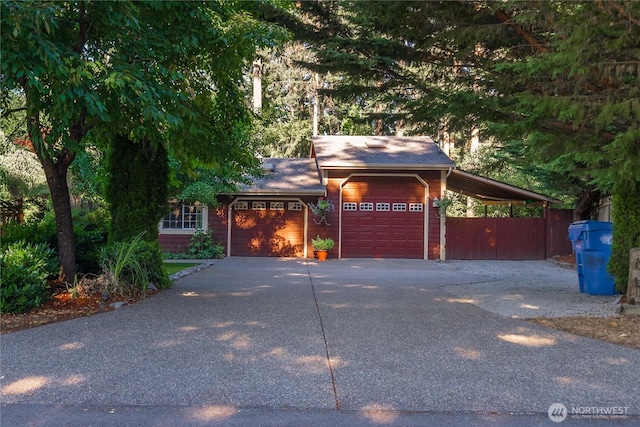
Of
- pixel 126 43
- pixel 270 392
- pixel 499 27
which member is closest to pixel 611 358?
pixel 270 392

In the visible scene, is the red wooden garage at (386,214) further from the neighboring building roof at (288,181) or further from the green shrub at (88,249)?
the green shrub at (88,249)

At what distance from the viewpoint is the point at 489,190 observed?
771 inches

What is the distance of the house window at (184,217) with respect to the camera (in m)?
18.6

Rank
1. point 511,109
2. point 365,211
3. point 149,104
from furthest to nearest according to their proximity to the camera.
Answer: point 365,211 → point 511,109 → point 149,104

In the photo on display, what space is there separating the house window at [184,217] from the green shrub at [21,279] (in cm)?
1124

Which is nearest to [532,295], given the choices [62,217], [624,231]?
[624,231]

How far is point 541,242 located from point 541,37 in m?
11.8

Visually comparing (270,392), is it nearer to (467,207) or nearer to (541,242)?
(541,242)

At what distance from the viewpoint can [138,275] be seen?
328 inches

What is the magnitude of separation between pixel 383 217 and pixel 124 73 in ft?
43.9

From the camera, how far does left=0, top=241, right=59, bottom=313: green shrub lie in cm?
668

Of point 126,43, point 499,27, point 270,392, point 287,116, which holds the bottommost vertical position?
point 270,392

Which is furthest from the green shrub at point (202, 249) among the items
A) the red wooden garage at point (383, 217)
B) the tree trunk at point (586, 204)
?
the tree trunk at point (586, 204)

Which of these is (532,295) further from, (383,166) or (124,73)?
(383,166)
